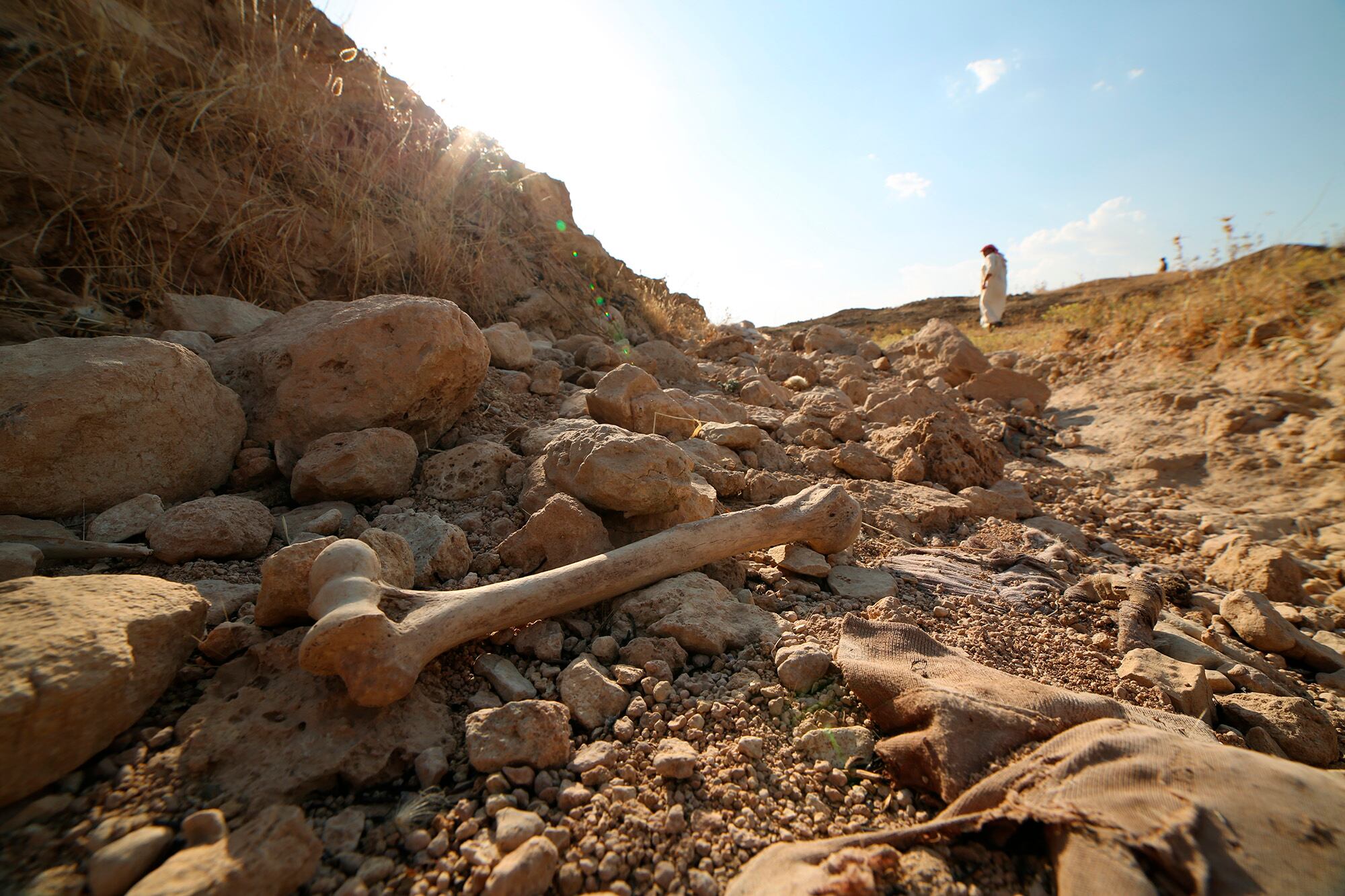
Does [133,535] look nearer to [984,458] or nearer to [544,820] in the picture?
[544,820]

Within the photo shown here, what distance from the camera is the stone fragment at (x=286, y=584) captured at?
1.37 metres

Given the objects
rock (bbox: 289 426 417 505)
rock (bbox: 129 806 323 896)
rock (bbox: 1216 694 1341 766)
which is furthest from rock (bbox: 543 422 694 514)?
rock (bbox: 1216 694 1341 766)

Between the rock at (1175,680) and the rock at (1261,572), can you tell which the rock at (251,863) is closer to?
the rock at (1175,680)

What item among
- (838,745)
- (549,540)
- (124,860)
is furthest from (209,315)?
(838,745)

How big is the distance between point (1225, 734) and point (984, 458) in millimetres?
2049

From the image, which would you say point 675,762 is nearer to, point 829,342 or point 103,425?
point 103,425

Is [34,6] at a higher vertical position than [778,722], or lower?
higher

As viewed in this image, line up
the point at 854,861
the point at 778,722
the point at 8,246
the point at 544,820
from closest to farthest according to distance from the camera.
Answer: the point at 854,861
the point at 544,820
the point at 778,722
the point at 8,246

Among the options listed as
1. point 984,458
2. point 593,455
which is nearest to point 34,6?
point 593,455

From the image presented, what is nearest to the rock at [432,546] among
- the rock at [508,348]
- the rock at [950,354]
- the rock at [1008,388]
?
the rock at [508,348]

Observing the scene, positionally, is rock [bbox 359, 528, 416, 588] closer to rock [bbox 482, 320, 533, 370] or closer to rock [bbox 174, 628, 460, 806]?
rock [bbox 174, 628, 460, 806]

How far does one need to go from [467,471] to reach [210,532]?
0.82 meters

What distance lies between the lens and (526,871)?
98cm

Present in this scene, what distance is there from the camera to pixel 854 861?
1.00 m
